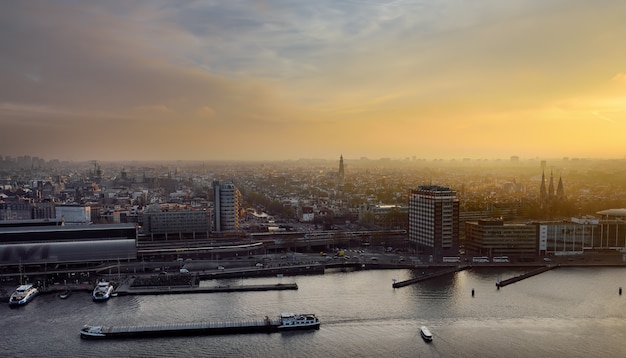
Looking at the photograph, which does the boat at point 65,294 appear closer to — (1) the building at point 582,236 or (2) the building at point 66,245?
(2) the building at point 66,245

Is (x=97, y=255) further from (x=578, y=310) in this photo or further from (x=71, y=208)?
(x=578, y=310)

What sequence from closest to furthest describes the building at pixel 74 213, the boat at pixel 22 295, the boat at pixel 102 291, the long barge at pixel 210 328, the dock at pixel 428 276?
1. the long barge at pixel 210 328
2. the boat at pixel 22 295
3. the boat at pixel 102 291
4. the dock at pixel 428 276
5. the building at pixel 74 213

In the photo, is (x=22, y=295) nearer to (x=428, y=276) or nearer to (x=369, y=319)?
(x=369, y=319)

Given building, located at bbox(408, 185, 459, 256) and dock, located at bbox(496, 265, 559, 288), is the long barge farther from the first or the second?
building, located at bbox(408, 185, 459, 256)

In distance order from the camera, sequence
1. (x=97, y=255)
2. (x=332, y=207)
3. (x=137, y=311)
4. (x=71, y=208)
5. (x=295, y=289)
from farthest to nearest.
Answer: (x=332, y=207)
(x=71, y=208)
(x=97, y=255)
(x=295, y=289)
(x=137, y=311)

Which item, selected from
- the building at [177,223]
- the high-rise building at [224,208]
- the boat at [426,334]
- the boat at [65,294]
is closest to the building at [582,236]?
the boat at [426,334]

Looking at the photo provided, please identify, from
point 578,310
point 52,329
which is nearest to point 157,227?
point 52,329
